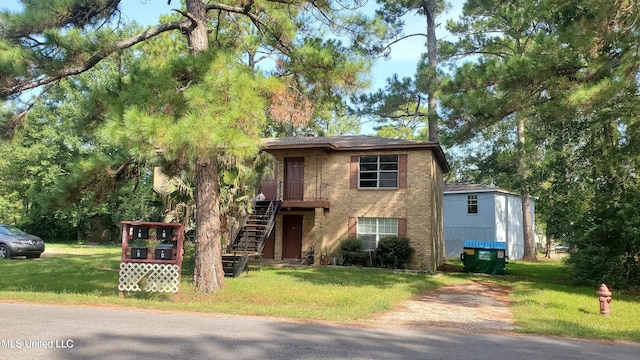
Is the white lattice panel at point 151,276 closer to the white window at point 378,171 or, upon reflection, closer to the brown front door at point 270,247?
the brown front door at point 270,247

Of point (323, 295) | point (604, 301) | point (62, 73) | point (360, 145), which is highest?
point (360, 145)

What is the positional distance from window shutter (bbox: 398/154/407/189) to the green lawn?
3.96 metres

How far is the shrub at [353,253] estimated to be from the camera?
792 inches

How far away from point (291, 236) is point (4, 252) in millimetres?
12383

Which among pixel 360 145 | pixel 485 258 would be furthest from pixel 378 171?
pixel 485 258

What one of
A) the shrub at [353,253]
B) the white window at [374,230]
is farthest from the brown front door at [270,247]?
the white window at [374,230]

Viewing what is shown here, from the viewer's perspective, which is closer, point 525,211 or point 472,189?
point 472,189

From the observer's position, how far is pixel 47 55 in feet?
32.7

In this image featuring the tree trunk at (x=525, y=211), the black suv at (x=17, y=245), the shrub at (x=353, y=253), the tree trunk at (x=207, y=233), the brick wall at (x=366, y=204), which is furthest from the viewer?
the tree trunk at (x=525, y=211)

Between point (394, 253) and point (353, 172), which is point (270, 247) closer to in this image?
point (353, 172)

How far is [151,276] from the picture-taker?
11.0 metres

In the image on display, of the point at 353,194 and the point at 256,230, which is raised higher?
the point at 353,194

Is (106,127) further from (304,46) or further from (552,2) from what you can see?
(552,2)

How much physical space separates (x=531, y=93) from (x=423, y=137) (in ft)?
106
